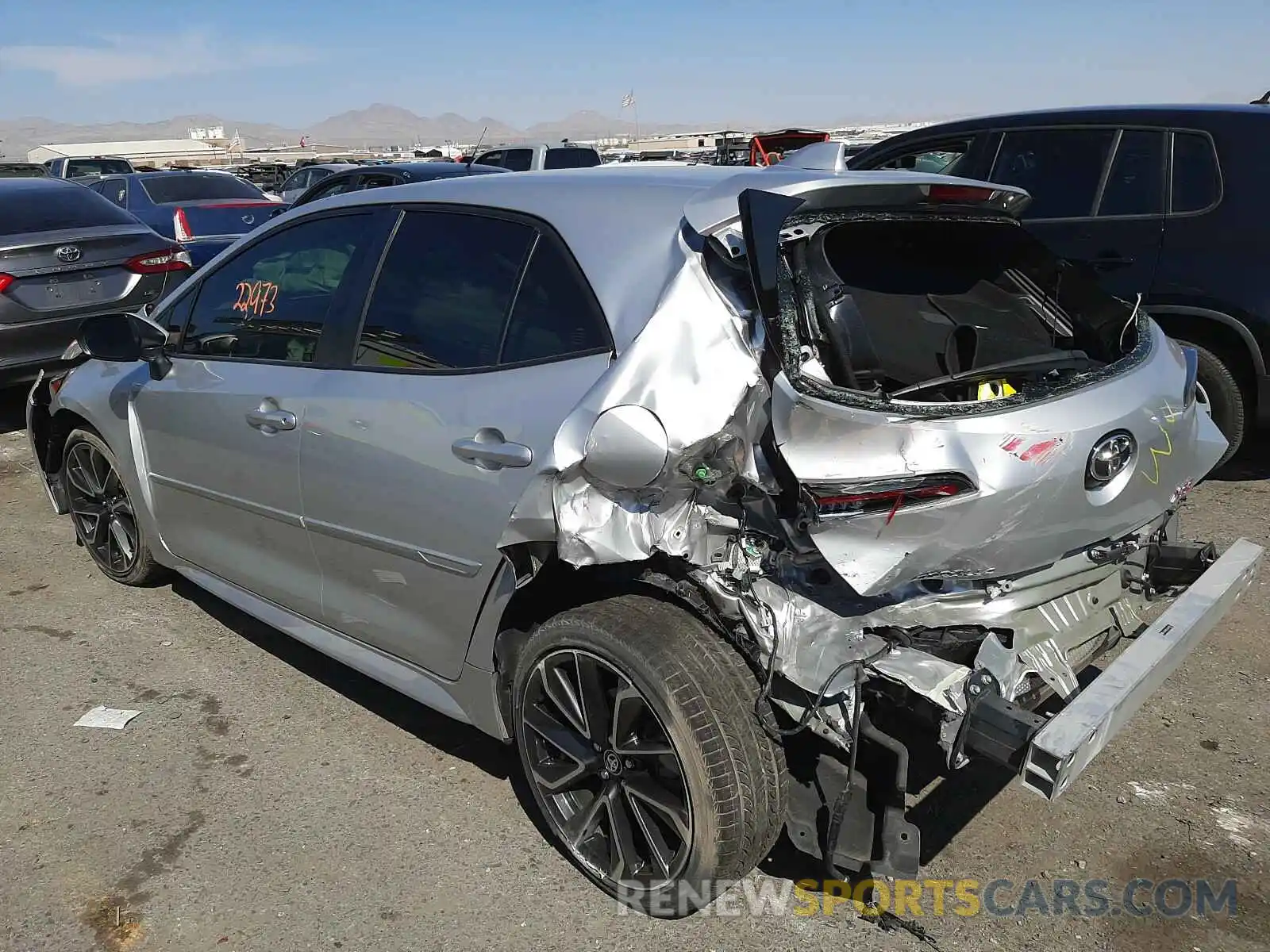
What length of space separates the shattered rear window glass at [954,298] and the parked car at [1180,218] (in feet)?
7.90

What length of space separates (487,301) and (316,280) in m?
0.86

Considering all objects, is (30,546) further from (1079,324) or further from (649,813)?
(1079,324)

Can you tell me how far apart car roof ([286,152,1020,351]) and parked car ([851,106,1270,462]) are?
2.62m

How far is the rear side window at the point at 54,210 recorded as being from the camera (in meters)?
7.37

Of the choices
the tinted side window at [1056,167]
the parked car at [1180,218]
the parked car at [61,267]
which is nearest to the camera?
the parked car at [1180,218]

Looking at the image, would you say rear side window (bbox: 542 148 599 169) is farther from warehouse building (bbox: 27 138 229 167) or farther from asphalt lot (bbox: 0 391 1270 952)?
warehouse building (bbox: 27 138 229 167)

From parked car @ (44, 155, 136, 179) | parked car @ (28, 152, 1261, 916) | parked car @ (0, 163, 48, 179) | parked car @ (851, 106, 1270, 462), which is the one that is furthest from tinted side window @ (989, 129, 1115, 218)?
parked car @ (44, 155, 136, 179)

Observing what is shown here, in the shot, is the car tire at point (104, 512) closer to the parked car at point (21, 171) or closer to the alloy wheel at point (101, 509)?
the alloy wheel at point (101, 509)

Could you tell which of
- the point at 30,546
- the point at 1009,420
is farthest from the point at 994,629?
the point at 30,546

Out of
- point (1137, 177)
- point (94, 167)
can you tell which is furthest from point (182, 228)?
point (94, 167)

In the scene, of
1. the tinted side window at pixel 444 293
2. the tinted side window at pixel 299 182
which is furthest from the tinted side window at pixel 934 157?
the tinted side window at pixel 299 182

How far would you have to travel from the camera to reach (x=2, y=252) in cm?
701

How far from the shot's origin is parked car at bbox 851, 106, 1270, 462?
501cm

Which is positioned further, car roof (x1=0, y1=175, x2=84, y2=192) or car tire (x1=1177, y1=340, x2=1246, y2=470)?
car roof (x1=0, y1=175, x2=84, y2=192)
